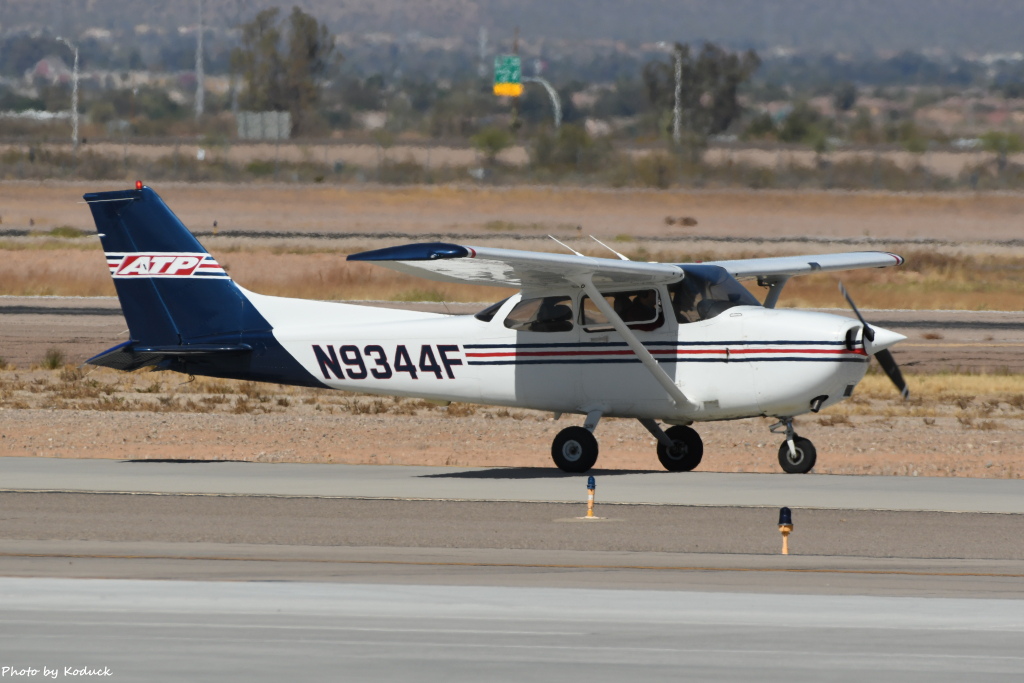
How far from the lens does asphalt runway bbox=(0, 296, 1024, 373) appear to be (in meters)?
30.4

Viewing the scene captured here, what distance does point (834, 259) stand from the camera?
730 inches

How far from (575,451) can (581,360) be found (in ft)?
3.08

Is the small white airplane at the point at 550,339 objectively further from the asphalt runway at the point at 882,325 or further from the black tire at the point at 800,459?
the asphalt runway at the point at 882,325

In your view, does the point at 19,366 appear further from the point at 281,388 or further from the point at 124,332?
the point at 281,388

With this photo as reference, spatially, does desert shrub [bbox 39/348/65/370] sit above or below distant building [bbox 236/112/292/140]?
below

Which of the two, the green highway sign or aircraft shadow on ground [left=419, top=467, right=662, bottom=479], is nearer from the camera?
aircraft shadow on ground [left=419, top=467, right=662, bottom=479]

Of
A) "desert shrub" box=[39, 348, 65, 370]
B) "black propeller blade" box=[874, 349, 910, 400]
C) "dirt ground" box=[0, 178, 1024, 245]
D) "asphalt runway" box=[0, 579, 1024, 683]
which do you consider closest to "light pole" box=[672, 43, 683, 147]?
"dirt ground" box=[0, 178, 1024, 245]

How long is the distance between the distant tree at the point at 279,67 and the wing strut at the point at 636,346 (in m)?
95.9

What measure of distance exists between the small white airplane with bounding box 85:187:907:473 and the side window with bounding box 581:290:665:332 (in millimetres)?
14

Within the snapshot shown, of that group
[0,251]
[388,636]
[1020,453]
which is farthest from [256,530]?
[0,251]

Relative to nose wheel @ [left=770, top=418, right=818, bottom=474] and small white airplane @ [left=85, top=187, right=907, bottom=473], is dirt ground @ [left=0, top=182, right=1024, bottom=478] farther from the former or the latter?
small white airplane @ [left=85, top=187, right=907, bottom=473]

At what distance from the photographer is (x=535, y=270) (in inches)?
632

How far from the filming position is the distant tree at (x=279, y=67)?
112 meters

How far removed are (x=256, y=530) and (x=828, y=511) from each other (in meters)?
4.83
